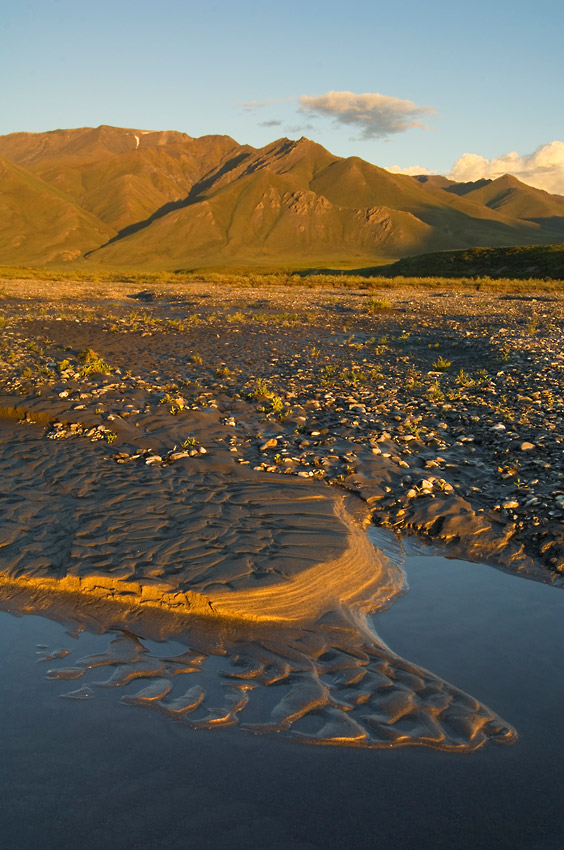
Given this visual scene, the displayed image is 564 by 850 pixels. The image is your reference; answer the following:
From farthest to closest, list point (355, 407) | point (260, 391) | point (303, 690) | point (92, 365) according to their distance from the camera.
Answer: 1. point (92, 365)
2. point (260, 391)
3. point (355, 407)
4. point (303, 690)

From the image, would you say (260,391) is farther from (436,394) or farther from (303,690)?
(303,690)

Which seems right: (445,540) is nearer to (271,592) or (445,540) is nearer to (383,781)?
(271,592)

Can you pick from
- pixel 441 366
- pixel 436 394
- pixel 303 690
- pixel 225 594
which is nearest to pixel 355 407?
pixel 436 394

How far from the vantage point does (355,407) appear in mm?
14633

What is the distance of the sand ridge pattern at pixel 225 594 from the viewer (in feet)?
17.2

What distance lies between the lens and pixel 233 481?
33.5 feet

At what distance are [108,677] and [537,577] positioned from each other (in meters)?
5.19

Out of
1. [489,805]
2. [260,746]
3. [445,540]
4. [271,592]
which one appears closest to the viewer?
[489,805]

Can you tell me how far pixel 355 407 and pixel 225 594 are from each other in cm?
832

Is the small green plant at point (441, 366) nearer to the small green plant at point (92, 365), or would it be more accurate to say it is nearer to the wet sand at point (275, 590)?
the wet sand at point (275, 590)

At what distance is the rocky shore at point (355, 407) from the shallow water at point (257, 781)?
10.9 feet

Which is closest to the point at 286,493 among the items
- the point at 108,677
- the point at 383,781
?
the point at 108,677

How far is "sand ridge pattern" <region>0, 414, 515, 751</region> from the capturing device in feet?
17.2

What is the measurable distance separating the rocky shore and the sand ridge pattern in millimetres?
1123
